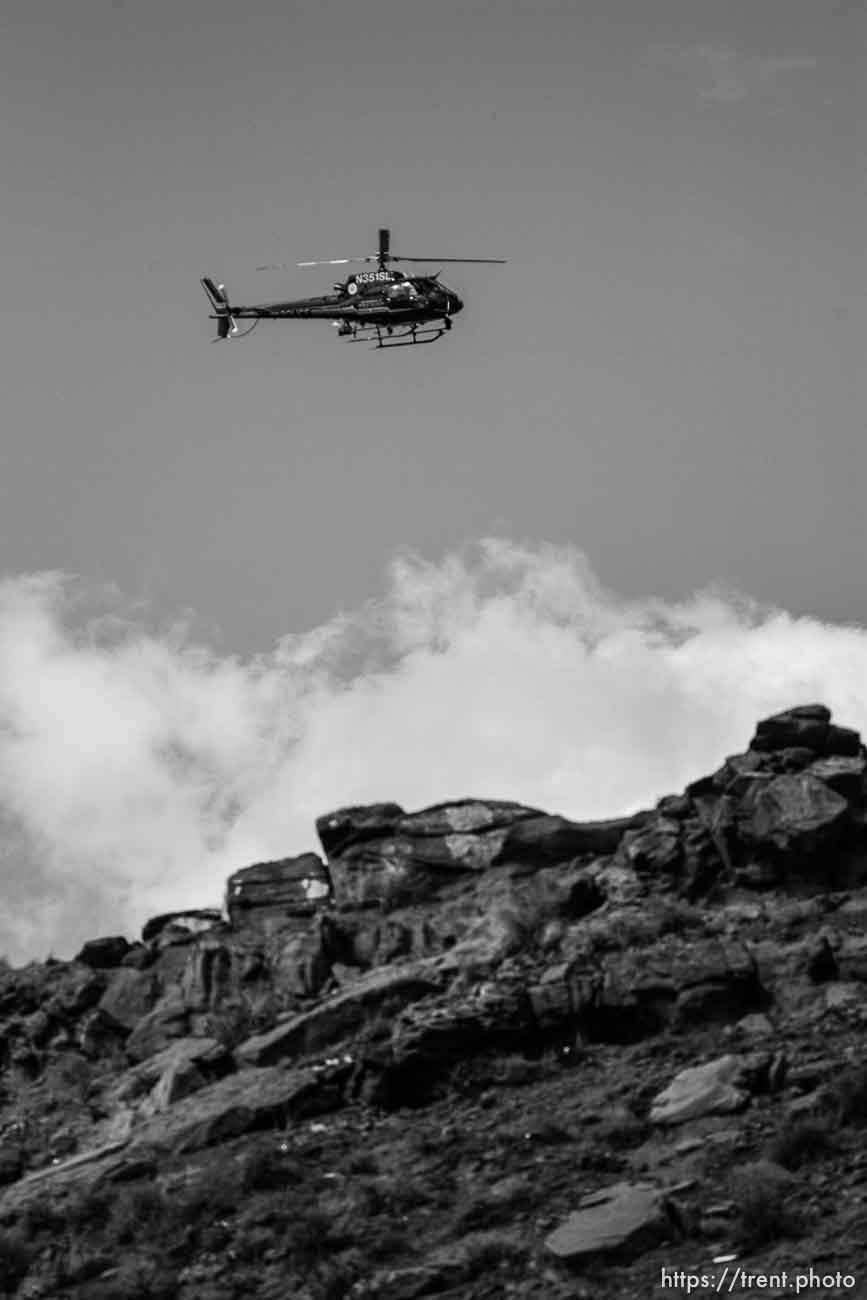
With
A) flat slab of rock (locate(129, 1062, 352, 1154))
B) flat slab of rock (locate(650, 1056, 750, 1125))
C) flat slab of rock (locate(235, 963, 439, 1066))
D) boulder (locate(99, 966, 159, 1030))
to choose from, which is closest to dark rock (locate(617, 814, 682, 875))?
flat slab of rock (locate(235, 963, 439, 1066))

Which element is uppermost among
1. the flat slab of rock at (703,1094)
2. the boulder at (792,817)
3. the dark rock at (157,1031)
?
the boulder at (792,817)

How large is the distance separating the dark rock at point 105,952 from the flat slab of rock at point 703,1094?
866 inches

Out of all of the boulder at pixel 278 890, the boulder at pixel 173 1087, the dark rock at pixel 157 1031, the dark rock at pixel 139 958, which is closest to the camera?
the boulder at pixel 173 1087

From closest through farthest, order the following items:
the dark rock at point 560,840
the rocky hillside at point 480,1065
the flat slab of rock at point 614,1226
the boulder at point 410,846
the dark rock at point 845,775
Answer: the flat slab of rock at point 614,1226, the rocky hillside at point 480,1065, the dark rock at point 845,775, the dark rock at point 560,840, the boulder at point 410,846

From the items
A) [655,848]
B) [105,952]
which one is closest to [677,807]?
[655,848]

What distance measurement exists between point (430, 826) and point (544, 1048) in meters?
12.5

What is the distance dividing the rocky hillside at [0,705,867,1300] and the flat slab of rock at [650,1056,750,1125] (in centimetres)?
8

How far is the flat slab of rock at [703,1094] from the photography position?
46250 millimetres

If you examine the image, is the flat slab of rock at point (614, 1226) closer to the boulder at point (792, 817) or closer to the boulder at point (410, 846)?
the boulder at point (792, 817)

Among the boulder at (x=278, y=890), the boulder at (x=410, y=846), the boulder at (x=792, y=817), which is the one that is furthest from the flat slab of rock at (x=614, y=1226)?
the boulder at (x=278, y=890)

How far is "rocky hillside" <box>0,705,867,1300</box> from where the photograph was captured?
139ft

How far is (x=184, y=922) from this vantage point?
218 ft

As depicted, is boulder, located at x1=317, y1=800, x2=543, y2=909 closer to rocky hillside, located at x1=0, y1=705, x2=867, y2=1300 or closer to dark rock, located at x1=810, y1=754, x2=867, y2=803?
rocky hillside, located at x1=0, y1=705, x2=867, y2=1300

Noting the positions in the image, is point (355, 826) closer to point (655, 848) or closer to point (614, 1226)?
point (655, 848)
